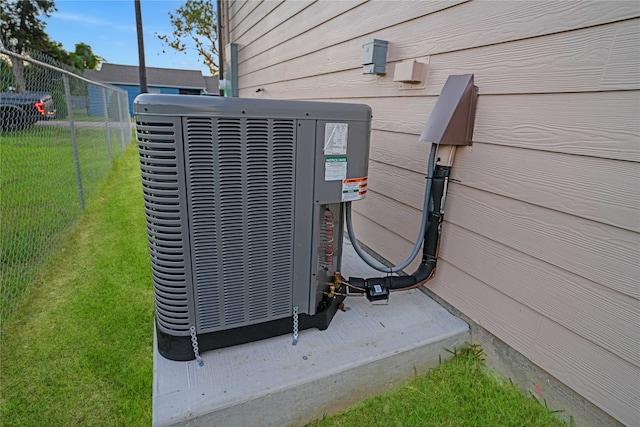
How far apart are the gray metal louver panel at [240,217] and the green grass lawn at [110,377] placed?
527 mm

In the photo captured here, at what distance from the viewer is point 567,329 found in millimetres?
1298

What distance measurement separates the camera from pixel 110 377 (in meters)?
1.59

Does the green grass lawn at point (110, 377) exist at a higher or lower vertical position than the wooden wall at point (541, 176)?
lower

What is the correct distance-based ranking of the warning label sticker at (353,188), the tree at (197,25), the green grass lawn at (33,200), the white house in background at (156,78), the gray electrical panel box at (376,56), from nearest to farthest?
the warning label sticker at (353,188) → the gray electrical panel box at (376,56) → the green grass lawn at (33,200) → the tree at (197,25) → the white house in background at (156,78)

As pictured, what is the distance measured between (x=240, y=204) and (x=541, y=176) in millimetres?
1104

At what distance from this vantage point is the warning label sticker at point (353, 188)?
4.86 feet

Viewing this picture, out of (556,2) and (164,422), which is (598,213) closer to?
(556,2)

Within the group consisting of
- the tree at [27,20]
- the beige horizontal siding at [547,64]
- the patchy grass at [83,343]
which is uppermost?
the tree at [27,20]

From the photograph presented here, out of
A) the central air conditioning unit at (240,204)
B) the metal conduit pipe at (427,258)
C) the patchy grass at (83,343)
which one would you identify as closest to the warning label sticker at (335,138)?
the central air conditioning unit at (240,204)

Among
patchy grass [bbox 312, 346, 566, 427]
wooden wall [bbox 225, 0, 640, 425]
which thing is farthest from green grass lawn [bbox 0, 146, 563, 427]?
wooden wall [bbox 225, 0, 640, 425]

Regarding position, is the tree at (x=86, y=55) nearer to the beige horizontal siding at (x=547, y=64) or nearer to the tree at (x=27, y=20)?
the tree at (x=27, y=20)

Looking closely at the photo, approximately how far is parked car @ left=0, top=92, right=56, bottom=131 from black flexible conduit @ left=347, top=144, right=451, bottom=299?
245 cm

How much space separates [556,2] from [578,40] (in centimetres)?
17

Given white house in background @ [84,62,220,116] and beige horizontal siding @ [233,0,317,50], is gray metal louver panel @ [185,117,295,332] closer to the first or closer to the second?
beige horizontal siding @ [233,0,317,50]
